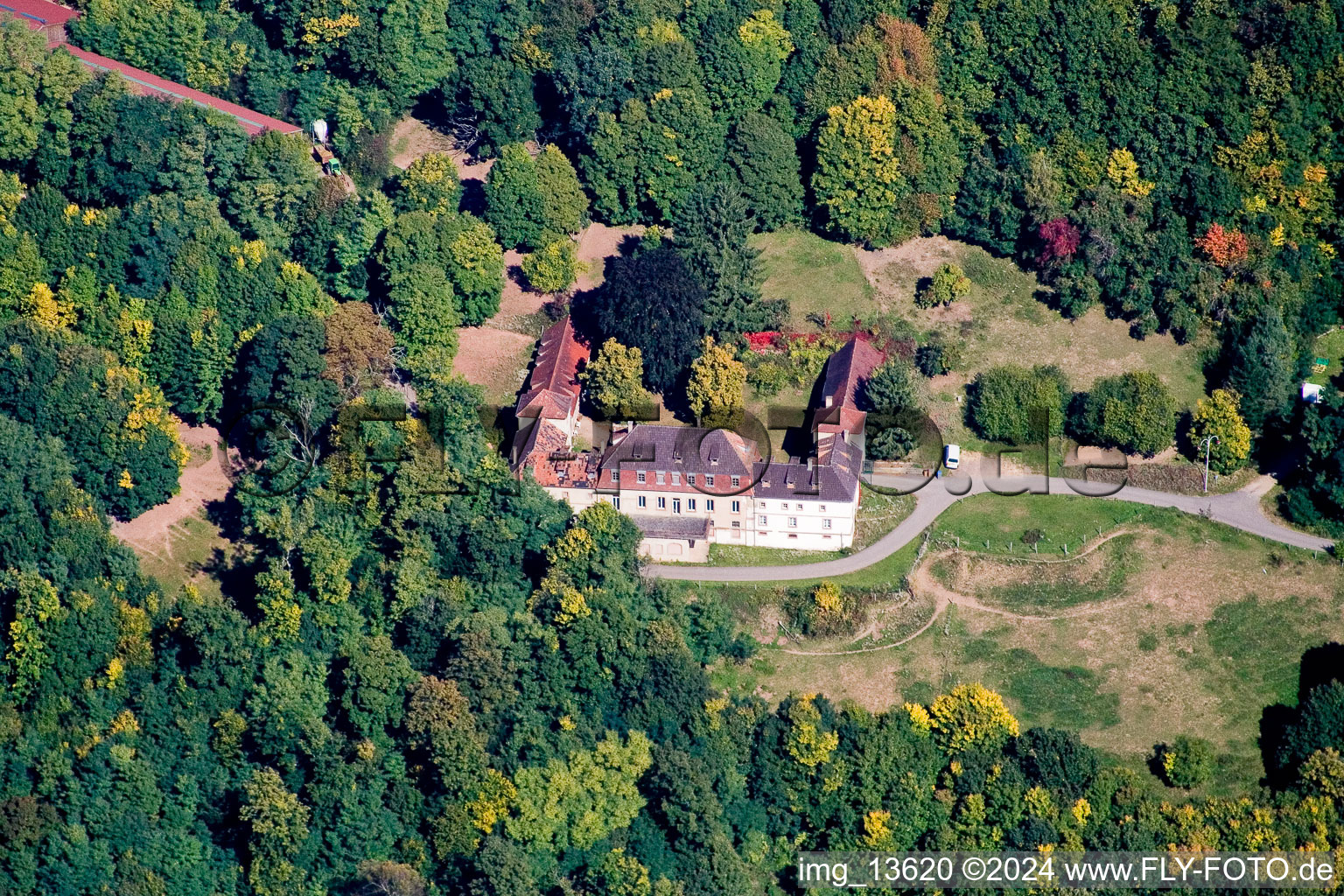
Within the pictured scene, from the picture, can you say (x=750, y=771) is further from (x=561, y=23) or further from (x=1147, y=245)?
(x=561, y=23)

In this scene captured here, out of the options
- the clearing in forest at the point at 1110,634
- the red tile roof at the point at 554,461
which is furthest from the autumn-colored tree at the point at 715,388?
the clearing in forest at the point at 1110,634

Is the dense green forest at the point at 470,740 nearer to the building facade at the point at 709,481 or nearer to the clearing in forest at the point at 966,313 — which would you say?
the building facade at the point at 709,481

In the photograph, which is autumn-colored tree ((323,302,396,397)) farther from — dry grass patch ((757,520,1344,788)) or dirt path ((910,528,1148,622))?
dirt path ((910,528,1148,622))

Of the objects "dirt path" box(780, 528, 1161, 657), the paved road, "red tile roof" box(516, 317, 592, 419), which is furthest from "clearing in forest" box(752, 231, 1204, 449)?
"red tile roof" box(516, 317, 592, 419)

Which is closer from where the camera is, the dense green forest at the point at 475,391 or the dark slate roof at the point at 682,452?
the dense green forest at the point at 475,391

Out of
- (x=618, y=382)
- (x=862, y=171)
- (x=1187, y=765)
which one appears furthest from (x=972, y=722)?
(x=862, y=171)

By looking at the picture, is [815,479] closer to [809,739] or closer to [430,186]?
[809,739]
